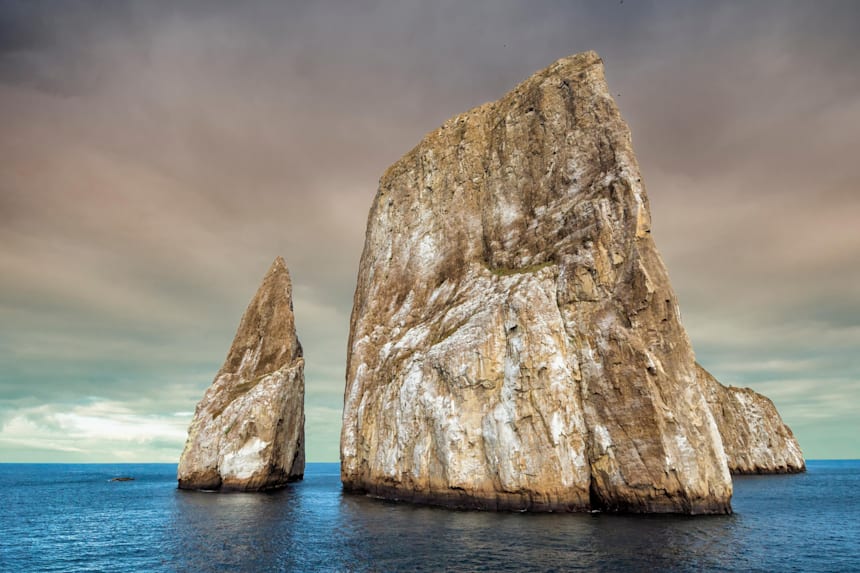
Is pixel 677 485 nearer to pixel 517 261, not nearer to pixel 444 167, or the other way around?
Result: pixel 517 261

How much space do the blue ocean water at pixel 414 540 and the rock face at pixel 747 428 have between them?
64.1 m

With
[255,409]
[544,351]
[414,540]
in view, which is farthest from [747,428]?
[414,540]

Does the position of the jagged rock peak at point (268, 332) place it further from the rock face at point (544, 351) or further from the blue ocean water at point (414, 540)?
the blue ocean water at point (414, 540)

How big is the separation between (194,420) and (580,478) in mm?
56012

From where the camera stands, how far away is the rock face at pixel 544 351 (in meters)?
45.8

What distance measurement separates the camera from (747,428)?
398ft

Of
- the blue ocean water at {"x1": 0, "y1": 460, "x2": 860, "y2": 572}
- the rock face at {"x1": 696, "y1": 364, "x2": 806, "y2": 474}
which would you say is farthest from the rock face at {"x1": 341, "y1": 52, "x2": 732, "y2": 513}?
the rock face at {"x1": 696, "y1": 364, "x2": 806, "y2": 474}

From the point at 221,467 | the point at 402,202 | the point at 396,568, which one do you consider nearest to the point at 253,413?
the point at 221,467

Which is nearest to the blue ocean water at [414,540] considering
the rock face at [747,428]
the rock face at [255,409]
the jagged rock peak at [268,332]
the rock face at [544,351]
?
the rock face at [544,351]

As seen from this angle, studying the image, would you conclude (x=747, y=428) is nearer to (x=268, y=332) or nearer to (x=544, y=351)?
(x=544, y=351)

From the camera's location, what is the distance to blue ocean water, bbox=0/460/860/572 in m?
30.2

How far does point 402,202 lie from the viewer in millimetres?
80062

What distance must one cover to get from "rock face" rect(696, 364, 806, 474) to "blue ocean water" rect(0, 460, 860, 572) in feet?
210

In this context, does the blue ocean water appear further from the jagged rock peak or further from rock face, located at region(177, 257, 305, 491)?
the jagged rock peak
